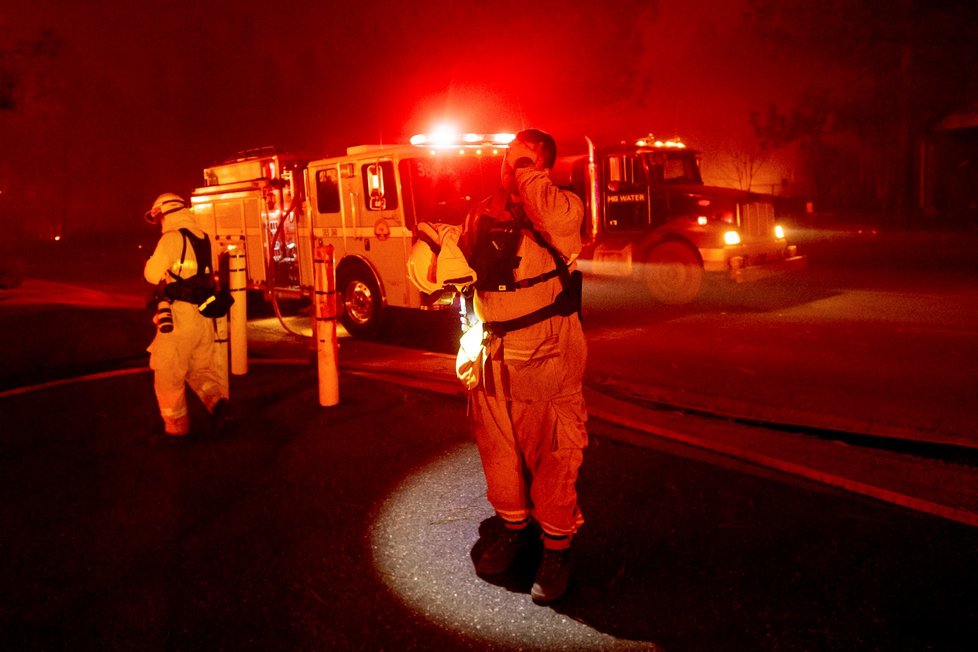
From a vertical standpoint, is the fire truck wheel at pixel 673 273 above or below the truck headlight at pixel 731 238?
below

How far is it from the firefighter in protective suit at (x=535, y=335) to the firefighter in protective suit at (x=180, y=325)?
2826mm

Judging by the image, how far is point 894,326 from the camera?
9.36 metres

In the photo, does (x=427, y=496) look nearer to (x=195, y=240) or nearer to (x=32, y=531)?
(x=32, y=531)

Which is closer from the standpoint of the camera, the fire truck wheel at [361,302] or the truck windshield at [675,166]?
the fire truck wheel at [361,302]

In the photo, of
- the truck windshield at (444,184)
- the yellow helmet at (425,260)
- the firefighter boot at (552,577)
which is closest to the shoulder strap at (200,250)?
the yellow helmet at (425,260)

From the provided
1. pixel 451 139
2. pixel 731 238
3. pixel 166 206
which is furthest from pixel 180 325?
pixel 731 238

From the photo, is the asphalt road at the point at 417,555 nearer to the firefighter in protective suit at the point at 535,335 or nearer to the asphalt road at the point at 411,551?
the asphalt road at the point at 411,551

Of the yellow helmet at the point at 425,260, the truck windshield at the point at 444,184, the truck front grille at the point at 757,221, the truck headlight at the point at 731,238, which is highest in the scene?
the truck windshield at the point at 444,184

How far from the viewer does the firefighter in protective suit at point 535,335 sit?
3.51 m

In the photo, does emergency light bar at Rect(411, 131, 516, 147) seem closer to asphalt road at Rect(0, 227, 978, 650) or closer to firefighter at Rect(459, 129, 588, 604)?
asphalt road at Rect(0, 227, 978, 650)

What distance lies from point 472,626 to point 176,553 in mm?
→ 1657

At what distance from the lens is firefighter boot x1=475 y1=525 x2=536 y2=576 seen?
372cm

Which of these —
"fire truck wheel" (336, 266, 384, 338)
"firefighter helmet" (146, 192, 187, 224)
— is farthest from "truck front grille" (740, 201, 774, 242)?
"firefighter helmet" (146, 192, 187, 224)

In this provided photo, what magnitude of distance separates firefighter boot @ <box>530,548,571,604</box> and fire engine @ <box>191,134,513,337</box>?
17.8 feet
